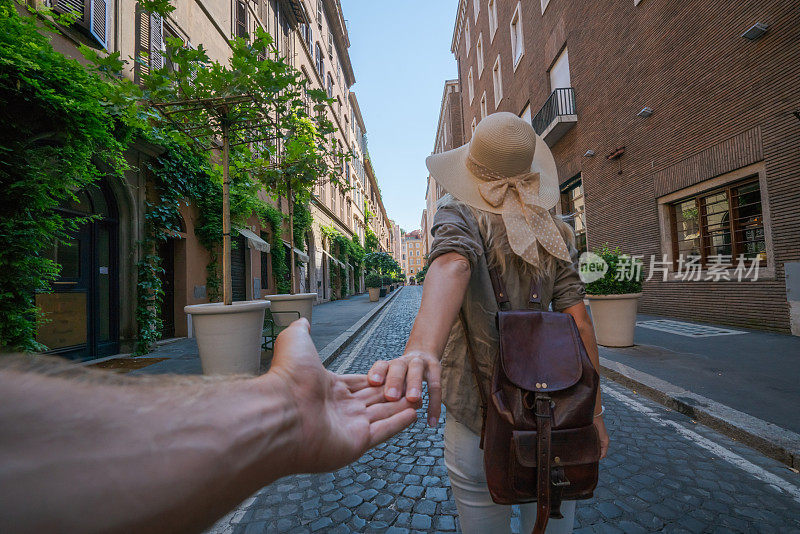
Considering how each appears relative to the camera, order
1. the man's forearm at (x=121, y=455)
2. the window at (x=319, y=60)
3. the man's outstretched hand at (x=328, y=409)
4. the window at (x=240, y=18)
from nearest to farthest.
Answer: the man's forearm at (x=121, y=455) < the man's outstretched hand at (x=328, y=409) < the window at (x=240, y=18) < the window at (x=319, y=60)

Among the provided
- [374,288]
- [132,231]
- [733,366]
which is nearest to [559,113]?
[733,366]

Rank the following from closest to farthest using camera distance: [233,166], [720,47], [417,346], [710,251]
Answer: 1. [417,346]
2. [233,166]
3. [720,47]
4. [710,251]

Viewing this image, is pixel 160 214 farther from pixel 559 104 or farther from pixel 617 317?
pixel 559 104

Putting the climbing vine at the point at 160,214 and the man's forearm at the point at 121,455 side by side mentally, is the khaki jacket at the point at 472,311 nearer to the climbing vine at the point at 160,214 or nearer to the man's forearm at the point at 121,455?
the man's forearm at the point at 121,455

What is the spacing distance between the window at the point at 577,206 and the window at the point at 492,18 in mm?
11787

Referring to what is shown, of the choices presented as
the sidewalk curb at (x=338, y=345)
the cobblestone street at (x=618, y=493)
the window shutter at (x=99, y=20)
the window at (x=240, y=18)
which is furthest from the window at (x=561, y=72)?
the cobblestone street at (x=618, y=493)

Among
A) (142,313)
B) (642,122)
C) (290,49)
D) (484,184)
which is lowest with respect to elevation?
(142,313)

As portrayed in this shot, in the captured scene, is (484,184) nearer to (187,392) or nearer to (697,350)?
(187,392)

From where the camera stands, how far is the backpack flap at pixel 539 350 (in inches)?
37.5

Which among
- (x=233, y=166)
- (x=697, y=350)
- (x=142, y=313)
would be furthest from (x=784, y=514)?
(x=142, y=313)

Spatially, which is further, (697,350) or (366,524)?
(697,350)

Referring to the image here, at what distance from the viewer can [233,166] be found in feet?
20.3

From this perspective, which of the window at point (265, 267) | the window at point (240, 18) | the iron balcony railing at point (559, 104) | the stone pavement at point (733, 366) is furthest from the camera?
the window at point (265, 267)

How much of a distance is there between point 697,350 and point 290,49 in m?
18.1
